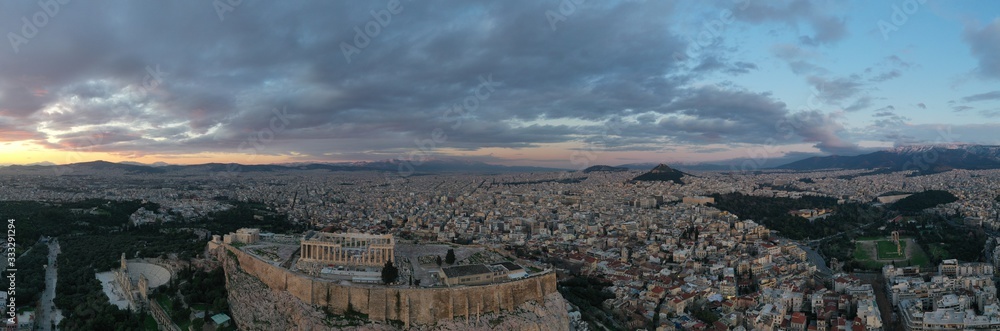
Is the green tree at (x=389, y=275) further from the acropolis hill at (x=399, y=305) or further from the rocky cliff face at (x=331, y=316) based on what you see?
the rocky cliff face at (x=331, y=316)

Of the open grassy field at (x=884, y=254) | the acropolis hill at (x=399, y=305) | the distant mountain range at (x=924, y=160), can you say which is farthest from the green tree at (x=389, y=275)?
the distant mountain range at (x=924, y=160)

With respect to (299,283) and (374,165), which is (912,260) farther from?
(374,165)

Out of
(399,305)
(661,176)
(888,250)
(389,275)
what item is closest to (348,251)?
(389,275)

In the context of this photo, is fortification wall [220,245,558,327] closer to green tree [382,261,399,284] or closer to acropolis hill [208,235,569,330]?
acropolis hill [208,235,569,330]

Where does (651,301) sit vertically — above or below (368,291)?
below

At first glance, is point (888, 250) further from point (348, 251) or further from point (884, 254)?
point (348, 251)

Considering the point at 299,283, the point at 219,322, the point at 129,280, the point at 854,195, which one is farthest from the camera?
the point at 854,195

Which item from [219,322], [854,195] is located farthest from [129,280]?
[854,195]
